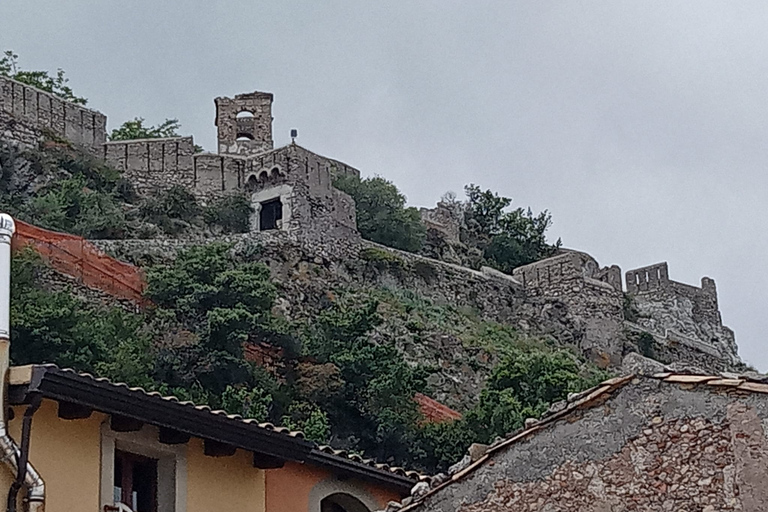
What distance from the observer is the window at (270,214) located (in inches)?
1950

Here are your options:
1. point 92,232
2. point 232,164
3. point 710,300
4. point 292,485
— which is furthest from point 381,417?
point 710,300

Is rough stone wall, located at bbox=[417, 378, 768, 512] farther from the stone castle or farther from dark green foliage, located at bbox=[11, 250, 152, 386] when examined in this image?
the stone castle

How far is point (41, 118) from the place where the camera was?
51125mm

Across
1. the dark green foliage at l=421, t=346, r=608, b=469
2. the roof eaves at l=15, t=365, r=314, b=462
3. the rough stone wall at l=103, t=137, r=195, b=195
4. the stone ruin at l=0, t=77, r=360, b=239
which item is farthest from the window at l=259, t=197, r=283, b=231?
the roof eaves at l=15, t=365, r=314, b=462

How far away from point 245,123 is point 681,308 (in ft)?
75.9

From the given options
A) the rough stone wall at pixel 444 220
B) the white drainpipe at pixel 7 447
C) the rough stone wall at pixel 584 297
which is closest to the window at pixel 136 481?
the white drainpipe at pixel 7 447

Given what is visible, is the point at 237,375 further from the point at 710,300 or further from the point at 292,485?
the point at 710,300

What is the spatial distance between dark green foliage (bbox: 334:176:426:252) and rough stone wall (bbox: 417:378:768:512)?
139 ft

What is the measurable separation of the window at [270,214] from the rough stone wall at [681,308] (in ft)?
68.7

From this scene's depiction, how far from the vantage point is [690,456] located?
12.2 m

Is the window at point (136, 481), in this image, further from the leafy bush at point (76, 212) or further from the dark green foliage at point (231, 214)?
the dark green foliage at point (231, 214)

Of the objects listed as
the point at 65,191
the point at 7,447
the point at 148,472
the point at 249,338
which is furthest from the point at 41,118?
the point at 7,447

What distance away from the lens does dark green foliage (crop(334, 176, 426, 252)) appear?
56.1 metres

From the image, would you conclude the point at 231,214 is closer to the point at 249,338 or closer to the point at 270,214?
the point at 270,214
